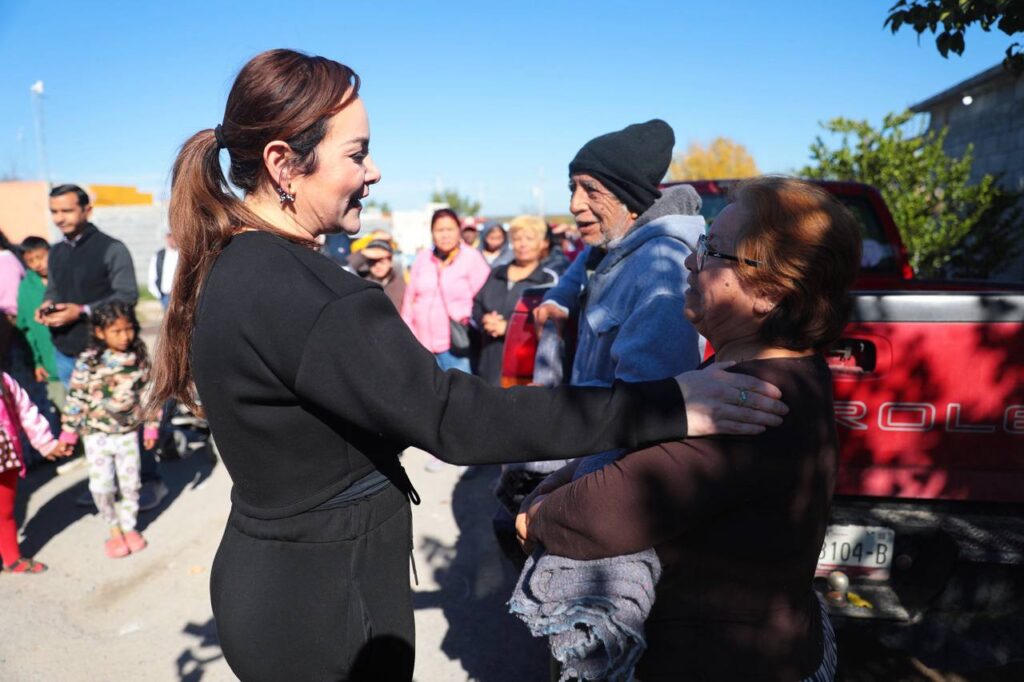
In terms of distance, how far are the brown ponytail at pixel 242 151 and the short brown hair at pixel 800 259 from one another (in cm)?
92

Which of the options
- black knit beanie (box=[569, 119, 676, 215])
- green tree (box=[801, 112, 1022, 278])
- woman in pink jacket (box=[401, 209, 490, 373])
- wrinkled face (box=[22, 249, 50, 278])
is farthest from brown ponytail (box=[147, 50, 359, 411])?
green tree (box=[801, 112, 1022, 278])

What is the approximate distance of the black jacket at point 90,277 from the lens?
19.0ft

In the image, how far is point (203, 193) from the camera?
62.8 inches

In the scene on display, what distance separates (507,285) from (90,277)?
11.5ft

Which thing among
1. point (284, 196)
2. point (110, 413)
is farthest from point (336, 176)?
point (110, 413)

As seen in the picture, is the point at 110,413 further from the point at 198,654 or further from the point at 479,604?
the point at 479,604

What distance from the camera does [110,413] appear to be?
4977mm

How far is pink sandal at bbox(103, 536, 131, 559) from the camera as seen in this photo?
4.86 metres

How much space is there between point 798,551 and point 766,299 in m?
→ 0.53

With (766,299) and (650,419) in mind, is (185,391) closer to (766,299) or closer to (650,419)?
(650,419)

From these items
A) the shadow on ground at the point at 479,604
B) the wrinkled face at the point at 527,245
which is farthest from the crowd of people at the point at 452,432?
the wrinkled face at the point at 527,245

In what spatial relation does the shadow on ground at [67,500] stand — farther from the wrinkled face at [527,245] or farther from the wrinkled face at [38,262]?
the wrinkled face at [527,245]

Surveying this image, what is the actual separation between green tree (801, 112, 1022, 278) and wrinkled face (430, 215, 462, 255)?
201 inches

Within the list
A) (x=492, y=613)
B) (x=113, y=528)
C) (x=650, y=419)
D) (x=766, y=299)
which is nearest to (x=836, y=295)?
(x=766, y=299)
